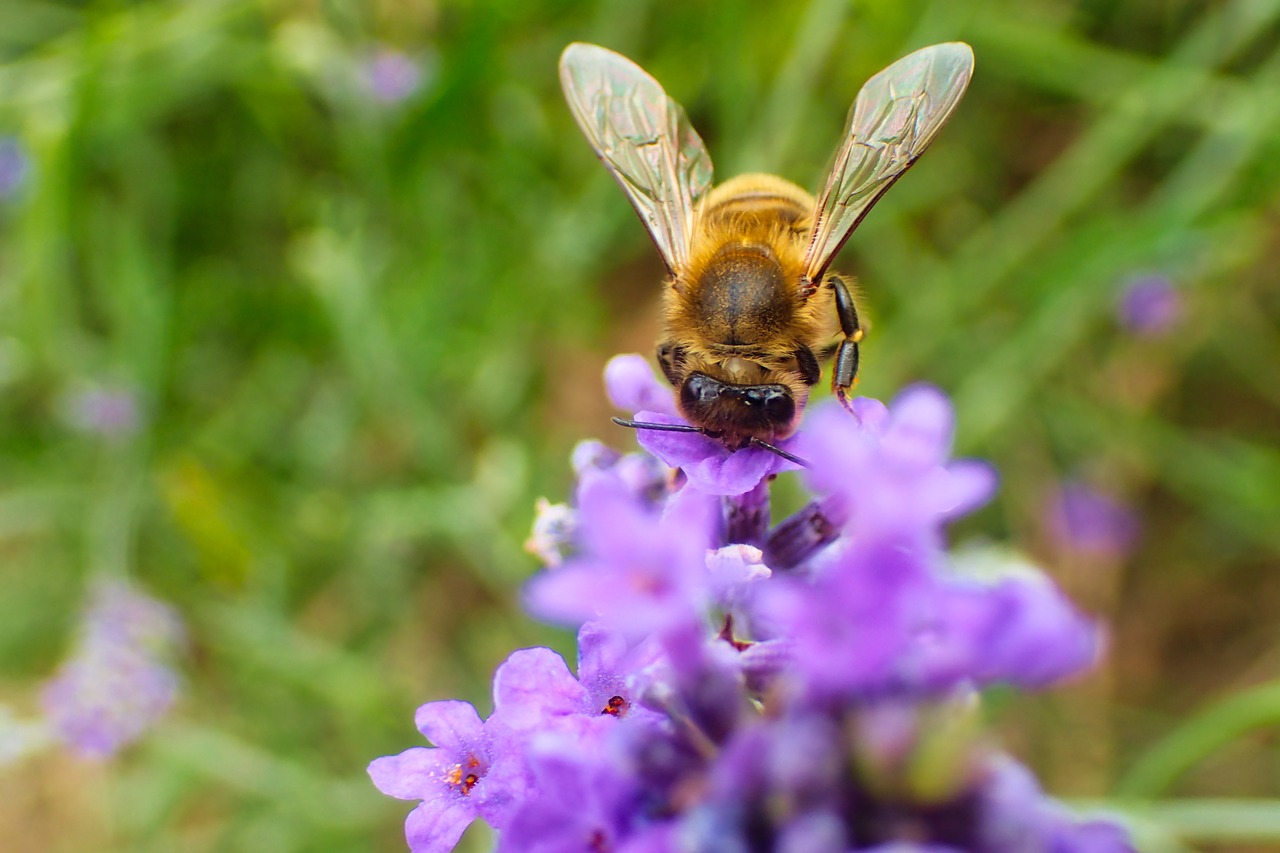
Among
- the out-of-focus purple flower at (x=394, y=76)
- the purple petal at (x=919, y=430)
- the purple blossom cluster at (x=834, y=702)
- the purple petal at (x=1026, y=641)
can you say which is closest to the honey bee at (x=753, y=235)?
the purple petal at (x=919, y=430)

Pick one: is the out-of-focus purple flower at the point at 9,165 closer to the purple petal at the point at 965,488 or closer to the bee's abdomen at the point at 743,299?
the bee's abdomen at the point at 743,299

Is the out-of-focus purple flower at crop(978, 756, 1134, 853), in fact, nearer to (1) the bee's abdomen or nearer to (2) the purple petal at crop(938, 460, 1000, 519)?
(2) the purple petal at crop(938, 460, 1000, 519)

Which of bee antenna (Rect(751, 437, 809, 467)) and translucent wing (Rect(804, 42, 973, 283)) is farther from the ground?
translucent wing (Rect(804, 42, 973, 283))

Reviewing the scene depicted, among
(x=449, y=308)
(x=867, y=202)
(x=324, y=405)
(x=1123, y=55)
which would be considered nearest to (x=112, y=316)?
(x=324, y=405)

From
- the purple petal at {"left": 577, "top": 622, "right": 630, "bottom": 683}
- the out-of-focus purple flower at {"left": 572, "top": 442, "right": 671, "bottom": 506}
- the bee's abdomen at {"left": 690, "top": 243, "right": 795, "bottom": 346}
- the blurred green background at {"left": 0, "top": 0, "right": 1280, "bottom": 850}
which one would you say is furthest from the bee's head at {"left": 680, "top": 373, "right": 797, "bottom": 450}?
the blurred green background at {"left": 0, "top": 0, "right": 1280, "bottom": 850}

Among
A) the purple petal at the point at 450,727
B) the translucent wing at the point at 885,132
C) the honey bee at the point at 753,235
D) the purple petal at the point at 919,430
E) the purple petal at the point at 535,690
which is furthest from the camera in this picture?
the translucent wing at the point at 885,132

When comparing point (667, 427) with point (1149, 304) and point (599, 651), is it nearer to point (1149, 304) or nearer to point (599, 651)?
point (599, 651)
